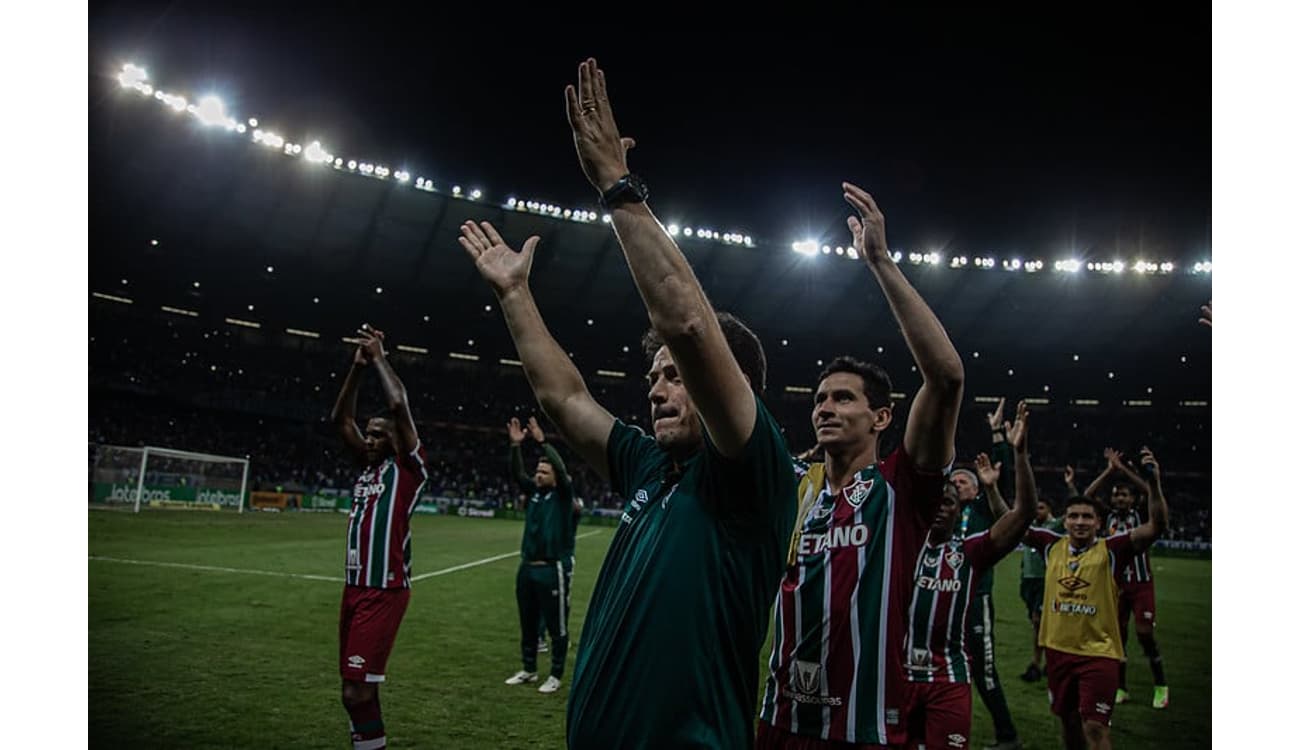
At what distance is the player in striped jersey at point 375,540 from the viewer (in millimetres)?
4375

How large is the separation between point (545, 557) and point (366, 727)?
10.1ft

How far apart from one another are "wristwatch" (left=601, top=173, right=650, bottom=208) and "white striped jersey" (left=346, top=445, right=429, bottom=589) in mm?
3614

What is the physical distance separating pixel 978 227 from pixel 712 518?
18.7 m

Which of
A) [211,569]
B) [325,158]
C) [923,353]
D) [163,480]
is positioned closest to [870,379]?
[923,353]

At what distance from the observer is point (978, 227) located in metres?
18.6

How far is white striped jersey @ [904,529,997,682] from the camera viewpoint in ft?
12.9

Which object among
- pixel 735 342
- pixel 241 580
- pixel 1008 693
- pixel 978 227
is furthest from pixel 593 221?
pixel 735 342

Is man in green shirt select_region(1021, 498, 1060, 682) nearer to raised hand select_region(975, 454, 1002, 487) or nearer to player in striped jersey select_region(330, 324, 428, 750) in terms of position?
raised hand select_region(975, 454, 1002, 487)

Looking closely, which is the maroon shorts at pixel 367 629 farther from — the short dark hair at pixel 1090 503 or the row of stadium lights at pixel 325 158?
the row of stadium lights at pixel 325 158

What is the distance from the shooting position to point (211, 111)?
22797 mm

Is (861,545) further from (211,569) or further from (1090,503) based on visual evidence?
(211,569)

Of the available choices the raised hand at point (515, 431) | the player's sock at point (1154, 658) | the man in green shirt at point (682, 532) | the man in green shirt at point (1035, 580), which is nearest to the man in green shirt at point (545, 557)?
the raised hand at point (515, 431)

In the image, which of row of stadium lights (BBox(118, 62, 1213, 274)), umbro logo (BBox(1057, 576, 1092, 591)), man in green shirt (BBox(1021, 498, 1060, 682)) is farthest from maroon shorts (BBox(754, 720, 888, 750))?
row of stadium lights (BBox(118, 62, 1213, 274))
